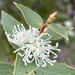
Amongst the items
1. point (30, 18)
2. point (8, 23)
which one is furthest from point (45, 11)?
point (30, 18)

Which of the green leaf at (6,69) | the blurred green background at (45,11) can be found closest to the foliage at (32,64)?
the green leaf at (6,69)

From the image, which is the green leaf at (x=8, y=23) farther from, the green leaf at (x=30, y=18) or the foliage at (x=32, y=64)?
the green leaf at (x=30, y=18)

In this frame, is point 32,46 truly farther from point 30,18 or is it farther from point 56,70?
point 56,70

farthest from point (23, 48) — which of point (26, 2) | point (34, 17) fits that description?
point (26, 2)

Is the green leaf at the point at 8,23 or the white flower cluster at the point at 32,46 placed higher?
the green leaf at the point at 8,23

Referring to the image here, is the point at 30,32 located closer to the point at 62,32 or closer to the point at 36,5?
the point at 62,32

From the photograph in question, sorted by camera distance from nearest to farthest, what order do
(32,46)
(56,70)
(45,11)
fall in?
1. (32,46)
2. (56,70)
3. (45,11)

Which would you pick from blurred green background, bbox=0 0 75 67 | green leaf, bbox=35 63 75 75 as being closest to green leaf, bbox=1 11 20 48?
green leaf, bbox=35 63 75 75
